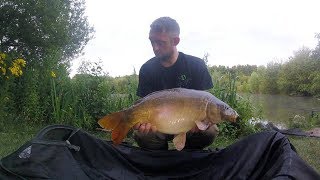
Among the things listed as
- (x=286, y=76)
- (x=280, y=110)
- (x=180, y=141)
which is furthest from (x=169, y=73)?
(x=286, y=76)

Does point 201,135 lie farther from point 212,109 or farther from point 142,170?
point 212,109

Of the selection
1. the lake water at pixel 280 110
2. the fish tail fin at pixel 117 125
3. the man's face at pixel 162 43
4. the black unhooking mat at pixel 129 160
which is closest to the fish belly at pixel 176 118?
the fish tail fin at pixel 117 125

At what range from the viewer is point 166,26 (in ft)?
8.66

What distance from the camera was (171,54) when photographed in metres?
2.79

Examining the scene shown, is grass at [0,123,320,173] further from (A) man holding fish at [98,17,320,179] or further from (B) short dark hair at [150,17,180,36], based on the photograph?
(B) short dark hair at [150,17,180,36]

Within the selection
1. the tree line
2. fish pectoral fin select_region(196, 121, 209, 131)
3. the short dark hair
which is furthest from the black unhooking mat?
the tree line

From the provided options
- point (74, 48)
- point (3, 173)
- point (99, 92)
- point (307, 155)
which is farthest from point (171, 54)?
point (74, 48)

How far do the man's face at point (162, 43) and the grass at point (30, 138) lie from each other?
5.49ft

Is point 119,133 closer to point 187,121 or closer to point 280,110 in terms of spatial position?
point 187,121

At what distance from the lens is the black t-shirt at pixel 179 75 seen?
2850 millimetres

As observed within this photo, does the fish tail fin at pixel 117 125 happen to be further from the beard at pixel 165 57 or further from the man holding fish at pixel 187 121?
the beard at pixel 165 57

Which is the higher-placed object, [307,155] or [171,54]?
[171,54]

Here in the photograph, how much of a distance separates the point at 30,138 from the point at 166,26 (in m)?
2.63

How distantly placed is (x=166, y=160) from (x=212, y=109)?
730mm
